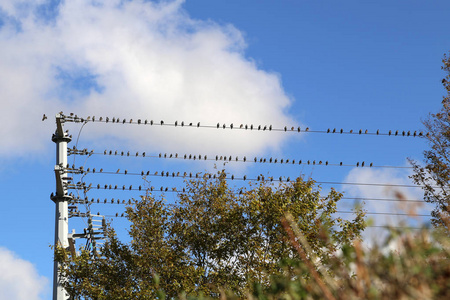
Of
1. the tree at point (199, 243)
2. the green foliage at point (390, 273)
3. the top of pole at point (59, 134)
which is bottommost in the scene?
the green foliage at point (390, 273)

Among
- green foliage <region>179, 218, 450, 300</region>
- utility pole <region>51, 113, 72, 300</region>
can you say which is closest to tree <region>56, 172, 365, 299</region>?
utility pole <region>51, 113, 72, 300</region>

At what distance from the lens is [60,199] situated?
4156 cm

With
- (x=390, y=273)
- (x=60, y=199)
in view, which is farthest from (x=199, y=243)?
(x=390, y=273)

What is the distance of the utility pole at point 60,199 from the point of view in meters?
40.2

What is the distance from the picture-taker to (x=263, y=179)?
3928 centimetres

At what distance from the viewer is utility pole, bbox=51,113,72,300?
132 feet

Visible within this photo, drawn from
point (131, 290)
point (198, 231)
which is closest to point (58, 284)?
point (131, 290)

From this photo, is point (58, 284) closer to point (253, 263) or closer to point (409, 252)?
point (253, 263)

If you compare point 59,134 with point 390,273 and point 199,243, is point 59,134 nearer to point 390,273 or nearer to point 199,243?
point 199,243

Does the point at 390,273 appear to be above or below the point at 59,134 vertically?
below

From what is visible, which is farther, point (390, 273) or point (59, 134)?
point (59, 134)

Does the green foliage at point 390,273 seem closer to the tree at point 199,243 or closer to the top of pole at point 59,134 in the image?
the tree at point 199,243

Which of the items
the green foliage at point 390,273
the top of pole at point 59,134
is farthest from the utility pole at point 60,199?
the green foliage at point 390,273

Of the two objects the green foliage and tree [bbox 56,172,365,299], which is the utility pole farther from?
the green foliage
